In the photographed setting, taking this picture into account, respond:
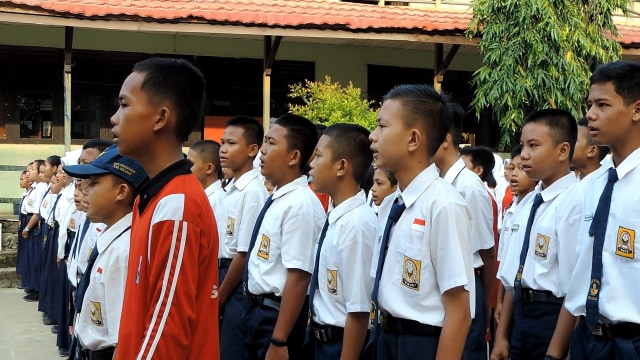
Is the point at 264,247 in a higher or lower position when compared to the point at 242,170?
lower

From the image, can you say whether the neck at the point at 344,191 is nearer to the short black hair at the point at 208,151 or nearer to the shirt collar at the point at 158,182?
the shirt collar at the point at 158,182

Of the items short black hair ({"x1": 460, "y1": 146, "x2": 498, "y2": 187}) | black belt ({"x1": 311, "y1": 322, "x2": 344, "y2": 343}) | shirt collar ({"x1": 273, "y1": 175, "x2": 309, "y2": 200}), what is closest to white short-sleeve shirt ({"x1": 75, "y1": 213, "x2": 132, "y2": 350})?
black belt ({"x1": 311, "y1": 322, "x2": 344, "y2": 343})

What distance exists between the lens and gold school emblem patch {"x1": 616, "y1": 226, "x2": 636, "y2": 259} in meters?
2.79

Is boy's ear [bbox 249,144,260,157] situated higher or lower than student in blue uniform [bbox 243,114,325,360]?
higher

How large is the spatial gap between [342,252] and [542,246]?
101 cm

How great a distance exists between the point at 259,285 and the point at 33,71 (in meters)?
8.59

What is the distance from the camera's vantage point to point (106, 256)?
317cm

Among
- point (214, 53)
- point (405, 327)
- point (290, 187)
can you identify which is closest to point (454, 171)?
Result: point (290, 187)

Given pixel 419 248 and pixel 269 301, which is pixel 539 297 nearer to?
pixel 419 248

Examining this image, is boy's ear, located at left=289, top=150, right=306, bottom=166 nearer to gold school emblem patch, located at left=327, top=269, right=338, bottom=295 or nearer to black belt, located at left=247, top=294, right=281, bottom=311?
black belt, located at left=247, top=294, right=281, bottom=311

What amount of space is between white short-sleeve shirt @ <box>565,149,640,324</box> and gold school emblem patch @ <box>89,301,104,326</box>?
190 centimetres

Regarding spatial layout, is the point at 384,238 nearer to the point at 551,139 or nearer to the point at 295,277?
the point at 295,277

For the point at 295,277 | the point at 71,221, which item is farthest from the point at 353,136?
the point at 71,221

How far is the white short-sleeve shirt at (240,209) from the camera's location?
4.72 meters
